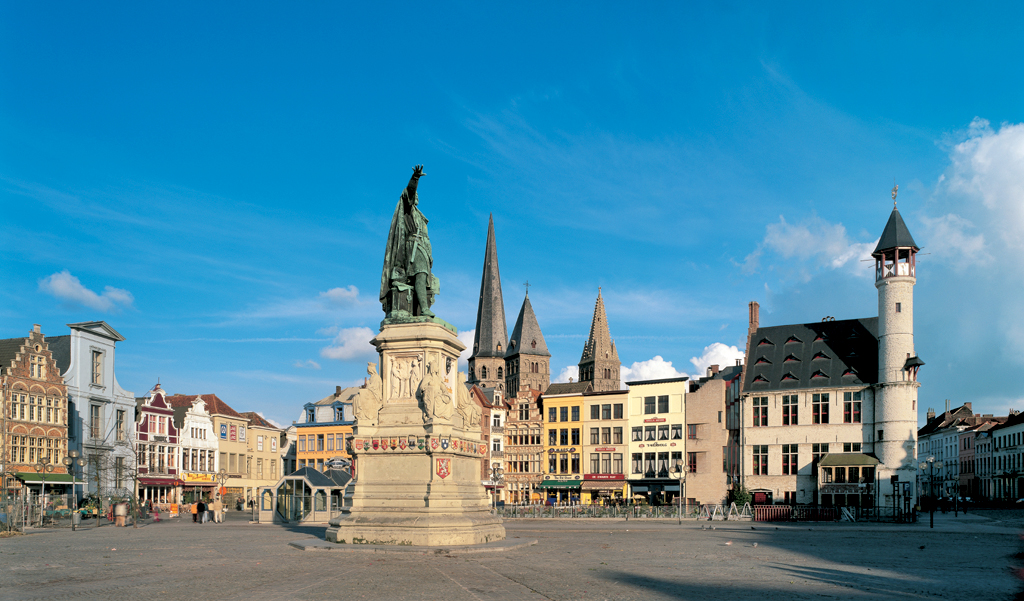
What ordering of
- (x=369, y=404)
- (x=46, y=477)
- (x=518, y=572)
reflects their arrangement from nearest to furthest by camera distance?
(x=518, y=572) → (x=369, y=404) → (x=46, y=477)

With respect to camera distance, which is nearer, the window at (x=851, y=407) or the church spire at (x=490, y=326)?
the window at (x=851, y=407)

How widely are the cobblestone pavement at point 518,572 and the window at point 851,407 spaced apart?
126 ft

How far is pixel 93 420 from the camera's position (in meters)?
56.6

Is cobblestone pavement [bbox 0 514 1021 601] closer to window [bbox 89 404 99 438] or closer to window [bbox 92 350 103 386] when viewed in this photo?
window [bbox 89 404 99 438]

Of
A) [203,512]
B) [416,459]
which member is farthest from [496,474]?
[416,459]

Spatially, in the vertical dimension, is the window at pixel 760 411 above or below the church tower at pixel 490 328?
below

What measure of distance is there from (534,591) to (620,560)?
6.18m

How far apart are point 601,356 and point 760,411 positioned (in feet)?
305

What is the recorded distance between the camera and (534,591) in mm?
13562

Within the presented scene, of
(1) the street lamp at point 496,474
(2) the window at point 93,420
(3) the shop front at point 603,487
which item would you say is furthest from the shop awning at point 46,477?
(3) the shop front at point 603,487

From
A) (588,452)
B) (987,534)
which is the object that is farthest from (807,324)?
(987,534)

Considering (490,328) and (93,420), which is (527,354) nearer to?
(490,328)

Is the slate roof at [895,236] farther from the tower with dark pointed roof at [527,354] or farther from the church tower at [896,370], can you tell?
the tower with dark pointed roof at [527,354]

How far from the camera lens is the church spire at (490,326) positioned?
6432 inches
